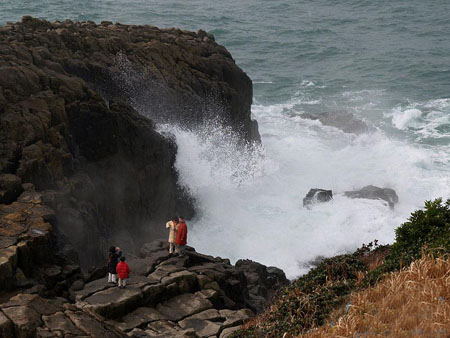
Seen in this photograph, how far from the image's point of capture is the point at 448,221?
54.5ft

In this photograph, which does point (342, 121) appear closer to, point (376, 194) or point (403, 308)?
point (376, 194)

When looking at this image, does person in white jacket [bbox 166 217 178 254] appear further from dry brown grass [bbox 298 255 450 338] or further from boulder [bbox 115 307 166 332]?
dry brown grass [bbox 298 255 450 338]

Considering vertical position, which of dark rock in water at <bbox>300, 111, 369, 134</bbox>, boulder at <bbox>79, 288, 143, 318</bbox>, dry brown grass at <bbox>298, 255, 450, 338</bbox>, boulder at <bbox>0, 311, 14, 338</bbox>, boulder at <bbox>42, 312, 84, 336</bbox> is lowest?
dark rock in water at <bbox>300, 111, 369, 134</bbox>

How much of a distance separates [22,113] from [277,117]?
33.3 meters

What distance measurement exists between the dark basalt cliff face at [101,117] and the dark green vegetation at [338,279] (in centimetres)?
892

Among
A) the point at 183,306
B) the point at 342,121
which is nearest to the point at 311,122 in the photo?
the point at 342,121

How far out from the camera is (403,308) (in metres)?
12.3

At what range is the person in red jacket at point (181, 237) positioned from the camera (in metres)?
21.6

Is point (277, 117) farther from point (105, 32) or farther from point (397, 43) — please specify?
point (397, 43)

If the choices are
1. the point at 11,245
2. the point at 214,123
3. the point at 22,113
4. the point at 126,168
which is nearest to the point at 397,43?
the point at 214,123

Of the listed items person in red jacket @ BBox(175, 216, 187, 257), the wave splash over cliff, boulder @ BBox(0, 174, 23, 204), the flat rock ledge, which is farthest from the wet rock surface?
the wave splash over cliff

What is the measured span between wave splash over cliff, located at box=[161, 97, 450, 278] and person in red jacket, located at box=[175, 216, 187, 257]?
9.61 meters

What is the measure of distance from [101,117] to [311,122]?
2910cm

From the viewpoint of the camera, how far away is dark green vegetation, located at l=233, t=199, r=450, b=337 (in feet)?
47.2
